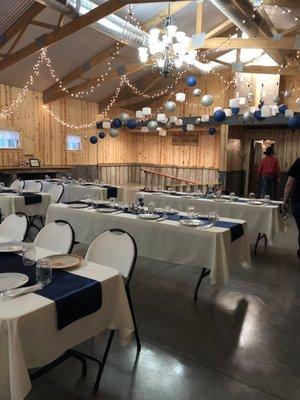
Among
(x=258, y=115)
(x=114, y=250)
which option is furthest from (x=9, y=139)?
Result: (x=114, y=250)

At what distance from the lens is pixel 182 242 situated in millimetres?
3559

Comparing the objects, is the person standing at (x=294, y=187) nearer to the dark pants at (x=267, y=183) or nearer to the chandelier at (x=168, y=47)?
the chandelier at (x=168, y=47)

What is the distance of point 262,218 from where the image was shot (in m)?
5.11

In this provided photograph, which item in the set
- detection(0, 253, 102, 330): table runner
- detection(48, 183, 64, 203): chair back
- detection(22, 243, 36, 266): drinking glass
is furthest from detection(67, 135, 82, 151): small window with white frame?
detection(0, 253, 102, 330): table runner

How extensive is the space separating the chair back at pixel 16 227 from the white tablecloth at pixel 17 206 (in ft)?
7.30

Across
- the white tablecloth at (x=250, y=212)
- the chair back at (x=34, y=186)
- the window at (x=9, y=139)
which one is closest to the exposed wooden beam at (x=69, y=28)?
the window at (x=9, y=139)

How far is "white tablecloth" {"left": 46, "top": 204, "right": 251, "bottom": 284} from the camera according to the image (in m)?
3.33

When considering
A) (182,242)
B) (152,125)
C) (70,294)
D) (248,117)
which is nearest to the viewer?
(70,294)

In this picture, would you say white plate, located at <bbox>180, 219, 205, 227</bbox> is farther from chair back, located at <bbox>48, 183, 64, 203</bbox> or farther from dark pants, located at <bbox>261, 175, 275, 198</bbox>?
dark pants, located at <bbox>261, 175, 275, 198</bbox>

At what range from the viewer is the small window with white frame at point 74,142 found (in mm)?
12134

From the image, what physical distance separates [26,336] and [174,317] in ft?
5.97

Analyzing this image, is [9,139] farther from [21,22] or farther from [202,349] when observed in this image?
[202,349]

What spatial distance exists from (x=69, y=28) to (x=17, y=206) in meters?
3.41

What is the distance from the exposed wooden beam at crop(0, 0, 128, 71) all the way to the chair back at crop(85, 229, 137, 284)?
13.5 ft
